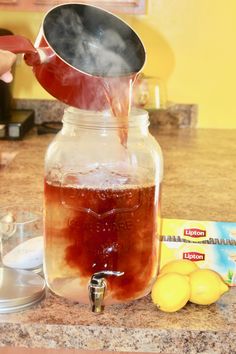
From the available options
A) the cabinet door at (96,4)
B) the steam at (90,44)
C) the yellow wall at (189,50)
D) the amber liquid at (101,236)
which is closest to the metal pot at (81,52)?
the steam at (90,44)

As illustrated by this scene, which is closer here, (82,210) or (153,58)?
(82,210)

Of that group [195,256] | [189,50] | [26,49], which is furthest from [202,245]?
[189,50]

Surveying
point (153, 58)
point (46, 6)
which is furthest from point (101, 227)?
point (153, 58)

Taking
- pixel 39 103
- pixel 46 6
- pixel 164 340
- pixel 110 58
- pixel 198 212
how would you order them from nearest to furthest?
pixel 164 340 < pixel 110 58 < pixel 198 212 < pixel 46 6 < pixel 39 103

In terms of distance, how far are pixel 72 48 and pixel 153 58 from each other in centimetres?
182

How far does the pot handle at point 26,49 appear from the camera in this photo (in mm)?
990

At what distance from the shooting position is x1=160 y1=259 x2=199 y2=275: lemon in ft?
3.39

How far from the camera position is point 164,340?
0.94m

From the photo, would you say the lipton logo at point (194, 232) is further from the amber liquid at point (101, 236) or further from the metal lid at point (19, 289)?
the metal lid at point (19, 289)

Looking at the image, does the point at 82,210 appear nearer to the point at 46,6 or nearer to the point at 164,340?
the point at 164,340

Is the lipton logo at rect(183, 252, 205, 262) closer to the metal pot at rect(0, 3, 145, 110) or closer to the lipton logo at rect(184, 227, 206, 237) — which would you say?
the lipton logo at rect(184, 227, 206, 237)

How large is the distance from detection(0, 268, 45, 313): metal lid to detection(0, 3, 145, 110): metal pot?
0.97ft

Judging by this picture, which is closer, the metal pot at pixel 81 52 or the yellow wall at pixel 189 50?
the metal pot at pixel 81 52

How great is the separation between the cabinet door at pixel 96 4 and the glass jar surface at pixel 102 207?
167 centimetres
